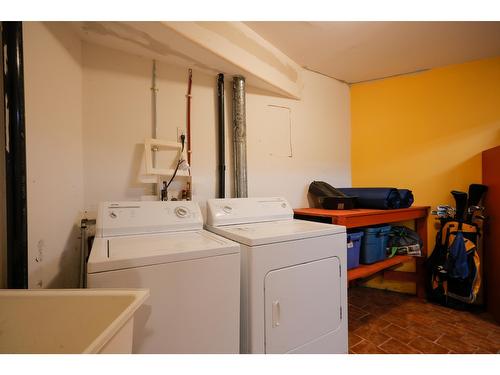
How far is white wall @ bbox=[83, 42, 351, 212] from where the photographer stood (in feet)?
5.29

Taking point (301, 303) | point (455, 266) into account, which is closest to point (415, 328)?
point (455, 266)

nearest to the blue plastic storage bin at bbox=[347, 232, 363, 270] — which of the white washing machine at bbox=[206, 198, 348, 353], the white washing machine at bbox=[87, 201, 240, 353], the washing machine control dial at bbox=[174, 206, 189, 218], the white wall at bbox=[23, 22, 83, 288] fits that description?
the white washing machine at bbox=[206, 198, 348, 353]

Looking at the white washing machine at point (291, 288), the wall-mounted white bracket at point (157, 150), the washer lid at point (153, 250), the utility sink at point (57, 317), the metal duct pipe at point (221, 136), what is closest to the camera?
the utility sink at point (57, 317)

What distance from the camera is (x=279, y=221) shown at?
75.3 inches

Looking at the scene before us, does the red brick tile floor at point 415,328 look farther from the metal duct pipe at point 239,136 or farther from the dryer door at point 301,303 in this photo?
the metal duct pipe at point 239,136

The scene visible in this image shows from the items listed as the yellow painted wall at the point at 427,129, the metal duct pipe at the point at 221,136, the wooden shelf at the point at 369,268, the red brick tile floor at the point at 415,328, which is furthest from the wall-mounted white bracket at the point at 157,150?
the yellow painted wall at the point at 427,129

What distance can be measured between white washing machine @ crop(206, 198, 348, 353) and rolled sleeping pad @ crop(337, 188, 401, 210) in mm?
906

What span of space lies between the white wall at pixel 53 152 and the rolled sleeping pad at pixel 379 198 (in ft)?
7.73

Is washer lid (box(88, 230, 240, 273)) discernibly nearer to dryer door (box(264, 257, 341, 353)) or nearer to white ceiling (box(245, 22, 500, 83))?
dryer door (box(264, 257, 341, 353))

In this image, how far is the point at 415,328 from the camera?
200cm

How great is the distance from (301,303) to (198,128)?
151 cm

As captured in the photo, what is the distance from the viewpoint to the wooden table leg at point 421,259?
8.43ft

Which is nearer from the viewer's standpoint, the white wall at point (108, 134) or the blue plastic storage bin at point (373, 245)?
the white wall at point (108, 134)
